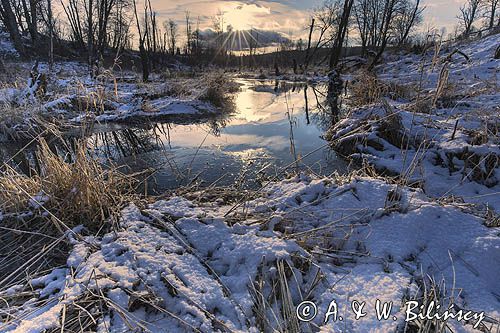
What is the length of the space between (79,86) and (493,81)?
8.72 metres

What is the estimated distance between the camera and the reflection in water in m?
4.04

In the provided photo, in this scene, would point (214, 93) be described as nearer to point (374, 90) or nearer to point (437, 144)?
point (374, 90)

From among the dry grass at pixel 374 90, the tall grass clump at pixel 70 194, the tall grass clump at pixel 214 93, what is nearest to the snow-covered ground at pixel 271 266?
the tall grass clump at pixel 70 194

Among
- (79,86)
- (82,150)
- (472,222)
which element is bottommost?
(472,222)

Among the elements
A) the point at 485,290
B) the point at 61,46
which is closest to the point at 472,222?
the point at 485,290

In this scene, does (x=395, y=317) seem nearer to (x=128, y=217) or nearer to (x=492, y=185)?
(x=128, y=217)

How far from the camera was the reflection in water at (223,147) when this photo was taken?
404cm

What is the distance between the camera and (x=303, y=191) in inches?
104

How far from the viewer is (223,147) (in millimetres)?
5562

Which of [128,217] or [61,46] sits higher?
[61,46]

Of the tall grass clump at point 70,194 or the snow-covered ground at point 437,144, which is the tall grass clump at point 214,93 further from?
the tall grass clump at point 70,194

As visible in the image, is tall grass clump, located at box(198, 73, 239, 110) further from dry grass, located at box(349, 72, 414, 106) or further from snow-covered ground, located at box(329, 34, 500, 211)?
snow-covered ground, located at box(329, 34, 500, 211)

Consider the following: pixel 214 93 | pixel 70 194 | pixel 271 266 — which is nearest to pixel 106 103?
pixel 214 93

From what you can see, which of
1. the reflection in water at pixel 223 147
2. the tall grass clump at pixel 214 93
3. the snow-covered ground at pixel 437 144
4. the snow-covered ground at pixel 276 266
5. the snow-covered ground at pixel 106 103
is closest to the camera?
the snow-covered ground at pixel 276 266
